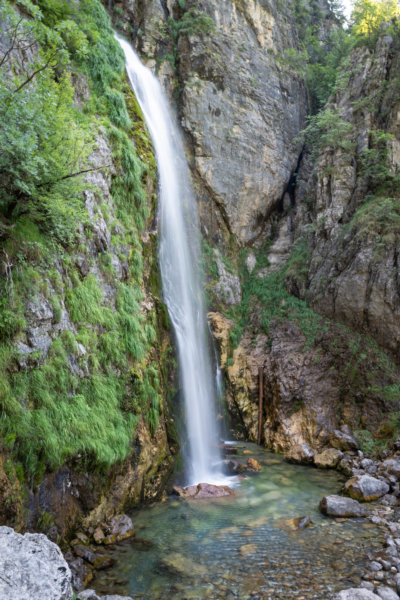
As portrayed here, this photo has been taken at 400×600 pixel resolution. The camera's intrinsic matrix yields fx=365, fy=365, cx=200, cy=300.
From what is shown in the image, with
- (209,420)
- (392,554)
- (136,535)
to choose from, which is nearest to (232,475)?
(209,420)

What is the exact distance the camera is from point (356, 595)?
4.87 metres

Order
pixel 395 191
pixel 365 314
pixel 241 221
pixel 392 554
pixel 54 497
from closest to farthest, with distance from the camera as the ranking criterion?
pixel 54 497 → pixel 392 554 → pixel 365 314 → pixel 395 191 → pixel 241 221

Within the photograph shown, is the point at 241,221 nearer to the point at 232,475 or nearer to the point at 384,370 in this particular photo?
the point at 384,370

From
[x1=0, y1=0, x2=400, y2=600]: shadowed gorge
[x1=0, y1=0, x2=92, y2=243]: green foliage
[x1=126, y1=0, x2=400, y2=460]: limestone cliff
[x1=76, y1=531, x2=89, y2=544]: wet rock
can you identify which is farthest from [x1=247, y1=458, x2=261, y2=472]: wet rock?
[x1=0, y1=0, x2=92, y2=243]: green foliage

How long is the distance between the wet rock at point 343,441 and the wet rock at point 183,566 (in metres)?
7.11

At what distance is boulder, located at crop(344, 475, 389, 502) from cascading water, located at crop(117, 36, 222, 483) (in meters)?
3.46

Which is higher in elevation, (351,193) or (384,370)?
(351,193)

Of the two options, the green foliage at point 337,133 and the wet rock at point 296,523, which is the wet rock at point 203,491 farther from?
the green foliage at point 337,133

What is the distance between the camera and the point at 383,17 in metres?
18.0

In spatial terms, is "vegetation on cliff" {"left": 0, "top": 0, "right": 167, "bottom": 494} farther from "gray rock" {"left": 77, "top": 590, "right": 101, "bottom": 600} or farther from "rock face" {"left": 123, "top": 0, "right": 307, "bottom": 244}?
"rock face" {"left": 123, "top": 0, "right": 307, "bottom": 244}

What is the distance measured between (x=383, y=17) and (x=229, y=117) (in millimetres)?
8793

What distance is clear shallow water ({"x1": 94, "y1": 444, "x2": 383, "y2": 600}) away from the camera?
5359 mm

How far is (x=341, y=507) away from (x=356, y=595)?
3.23 m

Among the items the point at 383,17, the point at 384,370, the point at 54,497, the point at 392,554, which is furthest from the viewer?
the point at 383,17
